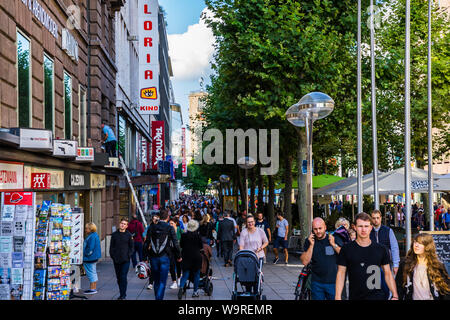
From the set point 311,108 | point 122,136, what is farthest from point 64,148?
point 122,136

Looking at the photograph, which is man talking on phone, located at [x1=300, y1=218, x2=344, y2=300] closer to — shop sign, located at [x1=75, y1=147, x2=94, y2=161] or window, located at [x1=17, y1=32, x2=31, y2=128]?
window, located at [x1=17, y1=32, x2=31, y2=128]

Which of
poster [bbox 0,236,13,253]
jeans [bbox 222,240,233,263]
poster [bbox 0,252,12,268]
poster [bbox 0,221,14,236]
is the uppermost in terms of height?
poster [bbox 0,221,14,236]

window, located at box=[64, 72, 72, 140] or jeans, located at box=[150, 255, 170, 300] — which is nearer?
jeans, located at box=[150, 255, 170, 300]

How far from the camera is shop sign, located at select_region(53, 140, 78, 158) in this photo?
1302 cm

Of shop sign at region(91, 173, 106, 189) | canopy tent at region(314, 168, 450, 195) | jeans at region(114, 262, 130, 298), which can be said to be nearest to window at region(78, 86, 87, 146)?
shop sign at region(91, 173, 106, 189)

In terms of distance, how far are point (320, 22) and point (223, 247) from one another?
830 centimetres

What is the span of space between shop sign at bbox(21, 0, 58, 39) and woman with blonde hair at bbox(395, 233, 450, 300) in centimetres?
988

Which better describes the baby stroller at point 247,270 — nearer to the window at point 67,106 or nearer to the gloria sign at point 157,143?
the window at point 67,106

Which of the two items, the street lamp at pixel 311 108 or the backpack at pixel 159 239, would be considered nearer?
the backpack at pixel 159 239

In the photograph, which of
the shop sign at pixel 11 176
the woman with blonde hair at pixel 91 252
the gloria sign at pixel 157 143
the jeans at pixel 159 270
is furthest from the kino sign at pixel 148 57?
the jeans at pixel 159 270

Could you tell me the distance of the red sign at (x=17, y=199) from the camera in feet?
30.7

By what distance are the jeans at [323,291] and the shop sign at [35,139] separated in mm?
5501

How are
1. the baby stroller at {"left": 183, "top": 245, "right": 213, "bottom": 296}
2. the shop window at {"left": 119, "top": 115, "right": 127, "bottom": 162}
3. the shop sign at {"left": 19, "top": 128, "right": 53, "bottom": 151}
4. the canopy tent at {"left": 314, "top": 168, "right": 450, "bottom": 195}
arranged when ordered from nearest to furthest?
the shop sign at {"left": 19, "top": 128, "right": 53, "bottom": 151} → the baby stroller at {"left": 183, "top": 245, "right": 213, "bottom": 296} → the canopy tent at {"left": 314, "top": 168, "right": 450, "bottom": 195} → the shop window at {"left": 119, "top": 115, "right": 127, "bottom": 162}
